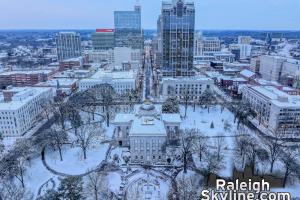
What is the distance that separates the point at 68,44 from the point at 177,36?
10044 cm

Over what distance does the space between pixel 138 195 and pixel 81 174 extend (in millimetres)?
13258

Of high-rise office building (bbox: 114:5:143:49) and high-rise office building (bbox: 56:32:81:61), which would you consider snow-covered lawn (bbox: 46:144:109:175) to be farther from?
high-rise office building (bbox: 56:32:81:61)

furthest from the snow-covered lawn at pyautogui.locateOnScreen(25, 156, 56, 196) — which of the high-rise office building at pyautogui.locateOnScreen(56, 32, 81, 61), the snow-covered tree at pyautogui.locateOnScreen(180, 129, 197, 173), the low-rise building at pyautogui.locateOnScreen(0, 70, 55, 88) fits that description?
the high-rise office building at pyautogui.locateOnScreen(56, 32, 81, 61)

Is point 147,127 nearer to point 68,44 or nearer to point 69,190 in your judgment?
point 69,190

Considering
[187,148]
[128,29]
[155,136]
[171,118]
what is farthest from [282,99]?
[128,29]

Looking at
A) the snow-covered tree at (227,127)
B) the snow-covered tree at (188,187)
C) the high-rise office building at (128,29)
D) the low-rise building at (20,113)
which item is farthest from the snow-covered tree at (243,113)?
the high-rise office building at (128,29)

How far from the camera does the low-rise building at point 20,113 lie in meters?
63.8

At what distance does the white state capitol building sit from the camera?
1986 inches

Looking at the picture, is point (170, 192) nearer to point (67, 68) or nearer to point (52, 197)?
point (52, 197)

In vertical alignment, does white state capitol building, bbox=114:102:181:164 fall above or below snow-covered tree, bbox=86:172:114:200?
above

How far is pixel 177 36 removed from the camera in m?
106

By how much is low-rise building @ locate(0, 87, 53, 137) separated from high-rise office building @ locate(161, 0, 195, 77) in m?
58.2

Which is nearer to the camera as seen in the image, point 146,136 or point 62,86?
point 146,136

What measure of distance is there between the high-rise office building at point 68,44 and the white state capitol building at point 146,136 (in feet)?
435
